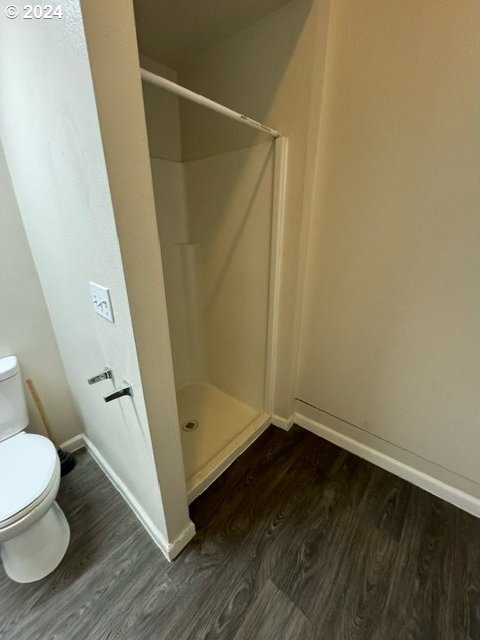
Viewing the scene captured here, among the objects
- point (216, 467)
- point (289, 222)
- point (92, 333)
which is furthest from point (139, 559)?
point (289, 222)

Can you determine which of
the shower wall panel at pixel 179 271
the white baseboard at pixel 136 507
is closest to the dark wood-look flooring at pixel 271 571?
the white baseboard at pixel 136 507

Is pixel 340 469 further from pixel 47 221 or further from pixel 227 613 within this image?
pixel 47 221

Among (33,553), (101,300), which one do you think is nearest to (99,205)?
(101,300)

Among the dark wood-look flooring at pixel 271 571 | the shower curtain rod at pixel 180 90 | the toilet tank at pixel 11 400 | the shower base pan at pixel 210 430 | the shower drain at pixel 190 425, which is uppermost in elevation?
the shower curtain rod at pixel 180 90

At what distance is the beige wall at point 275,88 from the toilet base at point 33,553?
1.37 m

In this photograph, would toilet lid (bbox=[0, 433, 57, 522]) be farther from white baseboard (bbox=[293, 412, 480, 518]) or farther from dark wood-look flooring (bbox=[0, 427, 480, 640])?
white baseboard (bbox=[293, 412, 480, 518])

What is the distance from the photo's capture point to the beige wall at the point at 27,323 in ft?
3.97

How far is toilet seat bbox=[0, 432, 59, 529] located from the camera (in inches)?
37.5

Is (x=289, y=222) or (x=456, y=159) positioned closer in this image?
(x=456, y=159)

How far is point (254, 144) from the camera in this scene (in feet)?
4.53

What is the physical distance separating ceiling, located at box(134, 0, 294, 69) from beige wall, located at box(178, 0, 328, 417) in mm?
48

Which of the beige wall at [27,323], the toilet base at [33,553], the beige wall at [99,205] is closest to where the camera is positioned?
the beige wall at [99,205]

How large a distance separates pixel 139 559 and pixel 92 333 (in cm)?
99

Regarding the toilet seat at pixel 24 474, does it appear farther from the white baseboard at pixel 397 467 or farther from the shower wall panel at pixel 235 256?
the white baseboard at pixel 397 467
